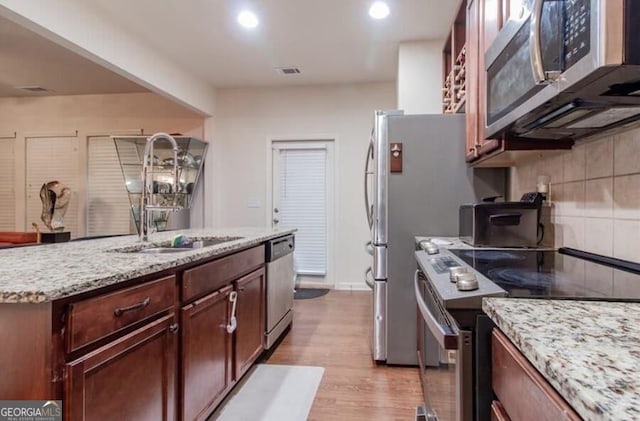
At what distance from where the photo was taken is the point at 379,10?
3.25 metres

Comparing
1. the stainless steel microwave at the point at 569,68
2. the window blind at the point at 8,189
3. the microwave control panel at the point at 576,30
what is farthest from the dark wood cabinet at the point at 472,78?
the window blind at the point at 8,189

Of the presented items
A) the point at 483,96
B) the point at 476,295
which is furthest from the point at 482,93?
the point at 476,295

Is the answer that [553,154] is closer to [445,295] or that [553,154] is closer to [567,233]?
[567,233]

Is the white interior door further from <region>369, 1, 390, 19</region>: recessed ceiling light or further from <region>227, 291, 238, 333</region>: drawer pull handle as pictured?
<region>227, 291, 238, 333</region>: drawer pull handle

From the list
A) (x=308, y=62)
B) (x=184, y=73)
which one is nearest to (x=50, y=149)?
(x=184, y=73)

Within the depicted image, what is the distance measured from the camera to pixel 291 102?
5.26 metres

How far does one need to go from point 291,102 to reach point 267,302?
3312 millimetres

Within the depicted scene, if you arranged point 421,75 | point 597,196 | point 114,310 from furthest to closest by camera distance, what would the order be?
point 421,75 → point 597,196 → point 114,310

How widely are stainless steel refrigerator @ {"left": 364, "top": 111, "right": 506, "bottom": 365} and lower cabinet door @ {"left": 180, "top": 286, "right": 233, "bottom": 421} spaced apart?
1080 mm

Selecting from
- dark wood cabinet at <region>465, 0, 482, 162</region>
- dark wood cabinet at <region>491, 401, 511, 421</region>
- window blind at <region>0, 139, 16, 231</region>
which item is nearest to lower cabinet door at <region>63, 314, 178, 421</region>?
dark wood cabinet at <region>491, 401, 511, 421</region>

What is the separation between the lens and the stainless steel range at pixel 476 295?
3.11 feet

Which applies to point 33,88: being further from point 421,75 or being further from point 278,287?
point 421,75

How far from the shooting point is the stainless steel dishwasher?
2.72 metres

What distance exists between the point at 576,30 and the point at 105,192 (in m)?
5.94
